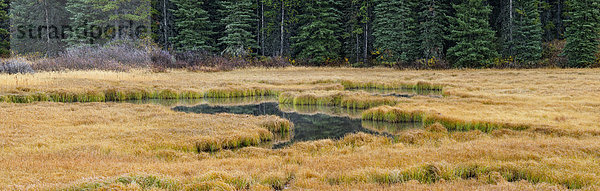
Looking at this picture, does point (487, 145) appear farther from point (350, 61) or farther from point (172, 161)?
point (350, 61)

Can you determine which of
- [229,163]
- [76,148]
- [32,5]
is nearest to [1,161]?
[76,148]

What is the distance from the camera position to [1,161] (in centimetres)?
745

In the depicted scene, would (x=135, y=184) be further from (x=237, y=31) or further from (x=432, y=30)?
(x=237, y=31)

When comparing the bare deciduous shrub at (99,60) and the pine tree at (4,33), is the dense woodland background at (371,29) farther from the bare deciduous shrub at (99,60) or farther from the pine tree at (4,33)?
the bare deciduous shrub at (99,60)

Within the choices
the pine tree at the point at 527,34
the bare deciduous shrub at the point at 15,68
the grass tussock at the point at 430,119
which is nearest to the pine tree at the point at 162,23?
the bare deciduous shrub at the point at 15,68

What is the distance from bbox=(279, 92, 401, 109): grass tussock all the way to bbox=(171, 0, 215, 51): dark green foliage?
30914mm

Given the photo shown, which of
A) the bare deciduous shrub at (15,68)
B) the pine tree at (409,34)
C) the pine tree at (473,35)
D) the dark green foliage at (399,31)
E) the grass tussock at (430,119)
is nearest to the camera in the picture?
the grass tussock at (430,119)

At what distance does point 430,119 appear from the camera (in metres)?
13.6

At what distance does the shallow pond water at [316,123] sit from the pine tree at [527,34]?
97.9 feet

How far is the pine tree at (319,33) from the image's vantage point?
4925 cm

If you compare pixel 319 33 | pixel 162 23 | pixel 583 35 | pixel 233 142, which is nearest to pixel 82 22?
pixel 162 23

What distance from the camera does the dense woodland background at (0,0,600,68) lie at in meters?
39.8

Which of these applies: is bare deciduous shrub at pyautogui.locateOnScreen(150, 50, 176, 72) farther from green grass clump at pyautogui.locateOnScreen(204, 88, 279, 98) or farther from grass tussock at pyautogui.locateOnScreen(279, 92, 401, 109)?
grass tussock at pyautogui.locateOnScreen(279, 92, 401, 109)

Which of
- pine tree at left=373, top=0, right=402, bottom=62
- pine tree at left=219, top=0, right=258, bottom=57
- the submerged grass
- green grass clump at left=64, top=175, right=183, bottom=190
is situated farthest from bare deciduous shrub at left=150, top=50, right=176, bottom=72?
green grass clump at left=64, top=175, right=183, bottom=190
